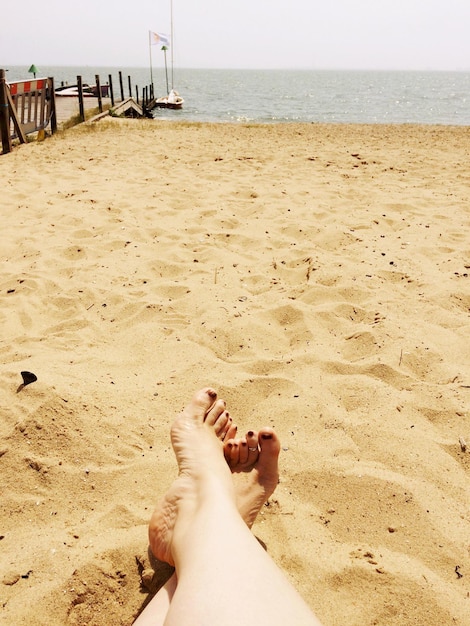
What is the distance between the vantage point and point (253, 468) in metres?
1.62

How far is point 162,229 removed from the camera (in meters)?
3.88

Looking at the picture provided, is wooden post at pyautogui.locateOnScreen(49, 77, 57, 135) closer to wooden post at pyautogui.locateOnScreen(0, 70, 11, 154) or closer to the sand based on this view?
wooden post at pyautogui.locateOnScreen(0, 70, 11, 154)

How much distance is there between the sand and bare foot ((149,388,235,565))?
0.14 meters

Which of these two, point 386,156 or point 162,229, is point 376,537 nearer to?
point 162,229

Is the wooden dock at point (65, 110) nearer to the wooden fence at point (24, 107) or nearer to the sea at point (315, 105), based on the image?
the wooden fence at point (24, 107)

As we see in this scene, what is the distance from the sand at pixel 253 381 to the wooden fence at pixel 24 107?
3.45m

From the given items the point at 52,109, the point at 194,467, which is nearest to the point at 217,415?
the point at 194,467

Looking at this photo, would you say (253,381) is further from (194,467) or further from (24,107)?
(24,107)

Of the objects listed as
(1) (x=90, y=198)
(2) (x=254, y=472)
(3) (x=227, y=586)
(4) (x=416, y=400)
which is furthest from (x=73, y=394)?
(1) (x=90, y=198)

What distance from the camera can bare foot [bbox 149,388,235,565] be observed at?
4.42 feet

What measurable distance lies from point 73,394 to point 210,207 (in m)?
2.85

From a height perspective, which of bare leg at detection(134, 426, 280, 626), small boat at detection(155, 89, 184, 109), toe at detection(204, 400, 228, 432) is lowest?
bare leg at detection(134, 426, 280, 626)

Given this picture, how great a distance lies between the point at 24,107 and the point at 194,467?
871 cm

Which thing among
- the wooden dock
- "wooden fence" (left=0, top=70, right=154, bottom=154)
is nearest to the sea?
the wooden dock
